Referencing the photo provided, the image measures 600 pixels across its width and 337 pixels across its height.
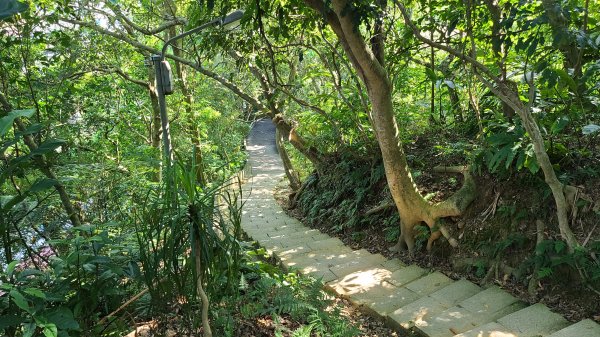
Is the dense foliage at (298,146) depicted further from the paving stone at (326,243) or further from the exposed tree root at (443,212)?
the paving stone at (326,243)

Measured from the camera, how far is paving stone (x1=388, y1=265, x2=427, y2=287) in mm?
4043

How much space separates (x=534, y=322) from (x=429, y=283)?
3.55ft

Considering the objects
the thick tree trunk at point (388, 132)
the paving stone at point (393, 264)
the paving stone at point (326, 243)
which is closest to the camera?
the thick tree trunk at point (388, 132)

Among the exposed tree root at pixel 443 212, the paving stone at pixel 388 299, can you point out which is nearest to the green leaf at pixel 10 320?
the paving stone at pixel 388 299

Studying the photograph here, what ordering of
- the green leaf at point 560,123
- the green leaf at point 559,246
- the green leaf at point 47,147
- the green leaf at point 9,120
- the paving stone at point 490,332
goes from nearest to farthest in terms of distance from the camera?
1. the green leaf at point 9,120
2. the green leaf at point 47,147
3. the paving stone at point 490,332
4. the green leaf at point 559,246
5. the green leaf at point 560,123

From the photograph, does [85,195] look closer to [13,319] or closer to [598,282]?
[13,319]

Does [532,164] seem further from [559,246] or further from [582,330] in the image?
[582,330]

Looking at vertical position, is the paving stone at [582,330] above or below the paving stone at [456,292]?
above

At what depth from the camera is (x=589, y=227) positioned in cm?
316

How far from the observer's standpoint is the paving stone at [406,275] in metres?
4.04

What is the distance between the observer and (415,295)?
371 cm

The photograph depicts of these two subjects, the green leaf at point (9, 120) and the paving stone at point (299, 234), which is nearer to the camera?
the green leaf at point (9, 120)

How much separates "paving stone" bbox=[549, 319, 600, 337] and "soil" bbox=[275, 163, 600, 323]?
17 cm

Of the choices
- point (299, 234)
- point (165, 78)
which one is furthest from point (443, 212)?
point (165, 78)
